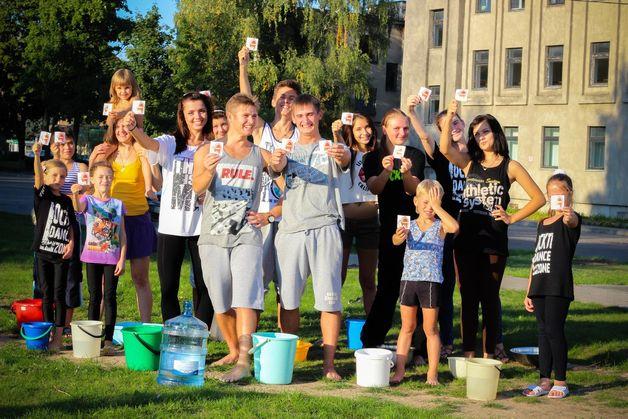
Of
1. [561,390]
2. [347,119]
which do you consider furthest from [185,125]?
[561,390]

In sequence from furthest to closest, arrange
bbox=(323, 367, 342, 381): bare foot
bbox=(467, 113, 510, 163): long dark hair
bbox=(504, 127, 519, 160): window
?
1. bbox=(504, 127, 519, 160): window
2. bbox=(467, 113, 510, 163): long dark hair
3. bbox=(323, 367, 342, 381): bare foot

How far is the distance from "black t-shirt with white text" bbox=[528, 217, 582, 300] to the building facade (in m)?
33.7

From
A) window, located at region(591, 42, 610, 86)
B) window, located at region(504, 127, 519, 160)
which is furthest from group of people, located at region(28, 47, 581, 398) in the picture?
window, located at region(504, 127, 519, 160)

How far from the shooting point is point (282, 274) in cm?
845

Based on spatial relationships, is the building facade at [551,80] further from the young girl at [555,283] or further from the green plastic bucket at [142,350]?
the green plastic bucket at [142,350]

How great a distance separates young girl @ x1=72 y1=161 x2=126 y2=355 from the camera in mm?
9367

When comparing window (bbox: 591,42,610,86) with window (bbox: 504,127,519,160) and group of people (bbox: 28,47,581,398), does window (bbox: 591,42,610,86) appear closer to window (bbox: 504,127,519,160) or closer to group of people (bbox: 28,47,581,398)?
window (bbox: 504,127,519,160)

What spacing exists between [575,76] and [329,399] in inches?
1468

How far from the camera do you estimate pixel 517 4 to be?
146 feet

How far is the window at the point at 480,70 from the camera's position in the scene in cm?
4631

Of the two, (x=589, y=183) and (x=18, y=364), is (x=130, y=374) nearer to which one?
(x=18, y=364)

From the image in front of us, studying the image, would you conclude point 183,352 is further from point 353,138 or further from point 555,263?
point 555,263

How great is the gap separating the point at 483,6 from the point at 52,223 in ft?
129

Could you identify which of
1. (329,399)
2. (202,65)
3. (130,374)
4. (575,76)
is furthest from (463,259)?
(575,76)
